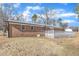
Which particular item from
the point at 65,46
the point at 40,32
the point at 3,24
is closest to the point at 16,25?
the point at 3,24

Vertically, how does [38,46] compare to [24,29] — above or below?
below

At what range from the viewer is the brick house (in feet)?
4.95

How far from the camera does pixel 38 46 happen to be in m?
1.50

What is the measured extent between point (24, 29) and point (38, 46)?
0.63ft

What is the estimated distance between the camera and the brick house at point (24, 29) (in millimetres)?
1508

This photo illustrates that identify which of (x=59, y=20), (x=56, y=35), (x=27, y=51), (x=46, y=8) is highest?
(x=46, y=8)

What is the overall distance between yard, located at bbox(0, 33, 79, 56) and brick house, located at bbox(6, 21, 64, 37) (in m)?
0.04

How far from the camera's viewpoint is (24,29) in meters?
1.51

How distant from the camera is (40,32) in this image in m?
1.51

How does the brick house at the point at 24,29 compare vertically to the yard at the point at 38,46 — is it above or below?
above

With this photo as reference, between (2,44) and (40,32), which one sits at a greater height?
(40,32)

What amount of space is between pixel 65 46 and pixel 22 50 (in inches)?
14.6

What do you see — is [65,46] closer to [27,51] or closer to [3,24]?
[27,51]

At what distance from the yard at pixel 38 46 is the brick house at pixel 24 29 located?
0.11 ft
